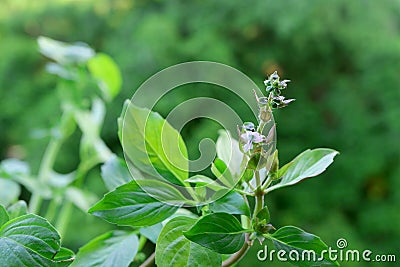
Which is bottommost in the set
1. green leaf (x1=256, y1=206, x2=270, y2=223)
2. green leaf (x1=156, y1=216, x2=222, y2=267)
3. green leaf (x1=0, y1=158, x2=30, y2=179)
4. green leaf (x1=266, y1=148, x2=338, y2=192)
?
green leaf (x1=156, y1=216, x2=222, y2=267)

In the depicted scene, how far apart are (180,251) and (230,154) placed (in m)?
0.03

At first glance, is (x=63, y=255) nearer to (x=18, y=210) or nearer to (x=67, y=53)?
(x=18, y=210)

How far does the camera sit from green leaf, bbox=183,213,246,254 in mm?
112

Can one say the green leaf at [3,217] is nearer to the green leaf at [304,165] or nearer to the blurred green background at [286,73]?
the green leaf at [304,165]

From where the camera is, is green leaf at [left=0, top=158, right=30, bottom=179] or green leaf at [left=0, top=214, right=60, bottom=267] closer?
green leaf at [left=0, top=214, right=60, bottom=267]

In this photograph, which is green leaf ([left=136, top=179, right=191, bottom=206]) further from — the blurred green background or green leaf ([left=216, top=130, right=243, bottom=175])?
the blurred green background

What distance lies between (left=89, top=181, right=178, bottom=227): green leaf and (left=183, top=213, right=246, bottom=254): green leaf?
2cm

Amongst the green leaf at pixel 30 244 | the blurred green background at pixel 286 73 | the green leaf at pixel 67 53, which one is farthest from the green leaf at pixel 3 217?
the blurred green background at pixel 286 73

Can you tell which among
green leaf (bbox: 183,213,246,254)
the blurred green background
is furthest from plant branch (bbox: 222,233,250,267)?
the blurred green background

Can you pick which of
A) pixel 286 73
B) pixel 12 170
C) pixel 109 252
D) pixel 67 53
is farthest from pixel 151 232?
pixel 286 73

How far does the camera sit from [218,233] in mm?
114

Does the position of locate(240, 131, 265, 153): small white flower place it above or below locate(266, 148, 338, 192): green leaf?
below

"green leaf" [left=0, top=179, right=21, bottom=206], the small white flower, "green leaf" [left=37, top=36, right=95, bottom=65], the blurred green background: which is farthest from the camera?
the blurred green background

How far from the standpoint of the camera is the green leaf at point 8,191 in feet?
0.70
